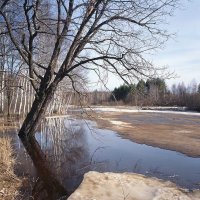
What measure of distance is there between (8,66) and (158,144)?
17.7 m

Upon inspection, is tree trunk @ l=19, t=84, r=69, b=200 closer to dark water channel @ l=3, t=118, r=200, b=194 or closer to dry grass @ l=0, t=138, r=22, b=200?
dark water channel @ l=3, t=118, r=200, b=194

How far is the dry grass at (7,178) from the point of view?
8.69 meters

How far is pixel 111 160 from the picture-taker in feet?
43.3

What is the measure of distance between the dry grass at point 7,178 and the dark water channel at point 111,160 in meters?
0.60

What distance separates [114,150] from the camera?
15484mm

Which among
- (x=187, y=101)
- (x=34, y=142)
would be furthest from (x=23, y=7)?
(x=187, y=101)

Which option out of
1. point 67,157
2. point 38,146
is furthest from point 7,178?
point 38,146

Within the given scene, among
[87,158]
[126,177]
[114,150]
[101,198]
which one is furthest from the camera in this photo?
[114,150]

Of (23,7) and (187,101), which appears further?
(187,101)

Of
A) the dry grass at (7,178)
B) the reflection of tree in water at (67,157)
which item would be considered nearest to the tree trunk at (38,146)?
the reflection of tree in water at (67,157)

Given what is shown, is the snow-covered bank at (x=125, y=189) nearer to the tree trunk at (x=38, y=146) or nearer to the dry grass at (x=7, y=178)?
the tree trunk at (x=38, y=146)

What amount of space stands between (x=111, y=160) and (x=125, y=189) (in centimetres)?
473

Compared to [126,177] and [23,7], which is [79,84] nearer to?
[23,7]

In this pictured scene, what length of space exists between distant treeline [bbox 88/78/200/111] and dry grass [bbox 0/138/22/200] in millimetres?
5947
